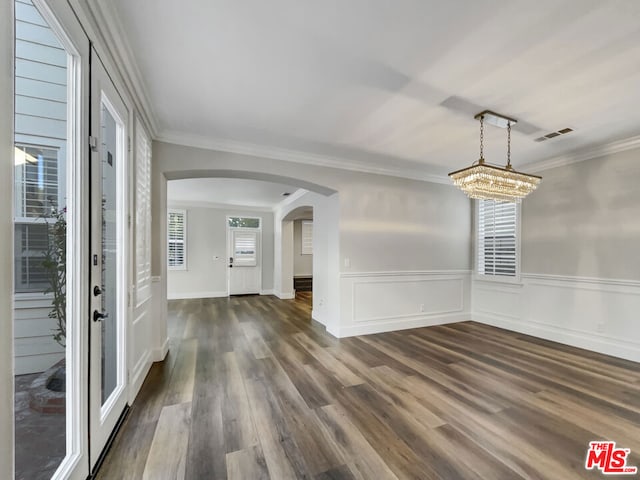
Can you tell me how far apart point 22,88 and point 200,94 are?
1.63 metres

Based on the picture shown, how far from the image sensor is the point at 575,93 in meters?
2.35

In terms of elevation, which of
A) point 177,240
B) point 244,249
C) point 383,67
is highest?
point 383,67

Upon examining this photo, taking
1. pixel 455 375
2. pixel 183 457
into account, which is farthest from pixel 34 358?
pixel 455 375

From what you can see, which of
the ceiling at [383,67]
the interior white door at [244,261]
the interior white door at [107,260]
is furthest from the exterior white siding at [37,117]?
the interior white door at [244,261]

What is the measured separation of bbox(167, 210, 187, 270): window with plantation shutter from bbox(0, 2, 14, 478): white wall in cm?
699

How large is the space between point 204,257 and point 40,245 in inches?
265

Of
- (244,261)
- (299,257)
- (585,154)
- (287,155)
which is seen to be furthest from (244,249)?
(585,154)

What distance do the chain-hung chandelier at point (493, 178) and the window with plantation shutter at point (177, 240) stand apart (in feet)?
22.6

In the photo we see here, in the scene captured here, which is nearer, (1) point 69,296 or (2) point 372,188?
(1) point 69,296

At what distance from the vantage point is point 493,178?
280 cm

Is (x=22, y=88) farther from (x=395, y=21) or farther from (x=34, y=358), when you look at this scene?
(x=395, y=21)

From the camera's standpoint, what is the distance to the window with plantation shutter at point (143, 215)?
2.52 metres

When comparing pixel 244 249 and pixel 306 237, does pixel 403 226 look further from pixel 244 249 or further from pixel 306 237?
pixel 306 237

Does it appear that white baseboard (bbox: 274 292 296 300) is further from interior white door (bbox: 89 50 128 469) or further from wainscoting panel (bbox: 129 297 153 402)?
interior white door (bbox: 89 50 128 469)
